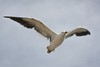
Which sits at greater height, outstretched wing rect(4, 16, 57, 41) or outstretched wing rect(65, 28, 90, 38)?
outstretched wing rect(65, 28, 90, 38)

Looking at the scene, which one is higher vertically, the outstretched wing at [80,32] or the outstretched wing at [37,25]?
the outstretched wing at [80,32]

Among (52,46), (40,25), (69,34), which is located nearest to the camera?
(52,46)

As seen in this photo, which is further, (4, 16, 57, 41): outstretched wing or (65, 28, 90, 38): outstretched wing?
(65, 28, 90, 38): outstretched wing

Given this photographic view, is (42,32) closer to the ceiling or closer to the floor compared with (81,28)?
closer to the floor

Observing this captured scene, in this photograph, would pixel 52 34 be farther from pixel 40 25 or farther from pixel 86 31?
pixel 86 31

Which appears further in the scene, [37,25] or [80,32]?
[80,32]

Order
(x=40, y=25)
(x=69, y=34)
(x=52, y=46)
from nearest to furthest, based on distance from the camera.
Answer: (x=52, y=46) → (x=69, y=34) → (x=40, y=25)

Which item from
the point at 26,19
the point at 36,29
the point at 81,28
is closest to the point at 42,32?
the point at 36,29

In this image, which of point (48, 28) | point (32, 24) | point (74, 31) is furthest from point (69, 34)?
point (32, 24)

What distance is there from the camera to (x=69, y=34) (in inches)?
312

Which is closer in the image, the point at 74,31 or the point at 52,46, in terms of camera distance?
the point at 52,46

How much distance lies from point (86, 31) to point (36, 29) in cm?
220

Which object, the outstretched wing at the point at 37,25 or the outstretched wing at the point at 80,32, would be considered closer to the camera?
the outstretched wing at the point at 37,25

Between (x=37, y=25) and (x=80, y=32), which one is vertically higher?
(x=80, y=32)
